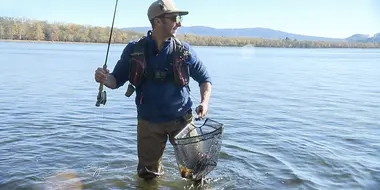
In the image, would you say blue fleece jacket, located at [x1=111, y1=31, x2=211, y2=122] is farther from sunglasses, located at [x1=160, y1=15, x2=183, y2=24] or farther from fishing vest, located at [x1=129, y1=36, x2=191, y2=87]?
sunglasses, located at [x1=160, y1=15, x2=183, y2=24]

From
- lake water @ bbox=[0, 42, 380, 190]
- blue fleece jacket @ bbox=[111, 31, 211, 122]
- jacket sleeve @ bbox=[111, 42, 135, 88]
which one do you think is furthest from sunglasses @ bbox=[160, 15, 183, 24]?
lake water @ bbox=[0, 42, 380, 190]

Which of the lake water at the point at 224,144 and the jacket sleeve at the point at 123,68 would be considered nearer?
the jacket sleeve at the point at 123,68

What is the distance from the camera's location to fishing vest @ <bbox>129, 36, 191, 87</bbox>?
500 cm

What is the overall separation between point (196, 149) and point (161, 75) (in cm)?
100

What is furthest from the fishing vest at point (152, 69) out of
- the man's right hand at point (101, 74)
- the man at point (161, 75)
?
the man's right hand at point (101, 74)

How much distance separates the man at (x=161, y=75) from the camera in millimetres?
4918

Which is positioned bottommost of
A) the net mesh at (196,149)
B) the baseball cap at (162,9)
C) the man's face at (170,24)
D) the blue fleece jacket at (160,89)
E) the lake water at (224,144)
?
the lake water at (224,144)

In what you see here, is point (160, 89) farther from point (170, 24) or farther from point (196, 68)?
point (170, 24)

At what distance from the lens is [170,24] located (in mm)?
4867

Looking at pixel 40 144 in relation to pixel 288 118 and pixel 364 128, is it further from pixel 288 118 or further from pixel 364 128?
pixel 364 128

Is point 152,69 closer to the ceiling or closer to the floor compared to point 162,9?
closer to the floor

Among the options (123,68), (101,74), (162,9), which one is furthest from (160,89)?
(162,9)

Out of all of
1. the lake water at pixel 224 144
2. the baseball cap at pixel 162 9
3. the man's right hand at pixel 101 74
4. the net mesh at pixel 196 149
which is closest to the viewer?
the baseball cap at pixel 162 9

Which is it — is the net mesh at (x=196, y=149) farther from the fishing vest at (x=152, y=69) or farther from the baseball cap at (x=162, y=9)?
the baseball cap at (x=162, y=9)
